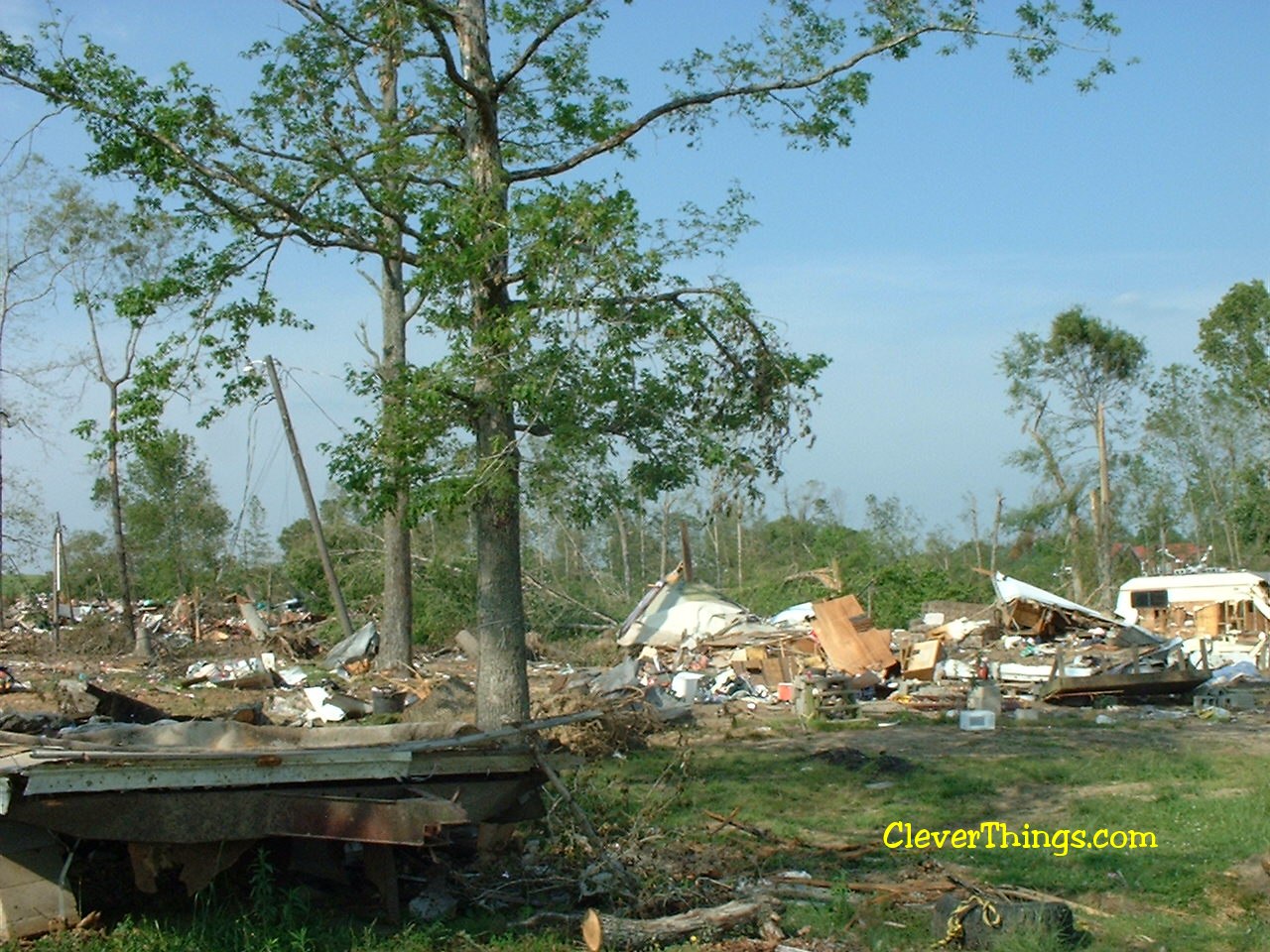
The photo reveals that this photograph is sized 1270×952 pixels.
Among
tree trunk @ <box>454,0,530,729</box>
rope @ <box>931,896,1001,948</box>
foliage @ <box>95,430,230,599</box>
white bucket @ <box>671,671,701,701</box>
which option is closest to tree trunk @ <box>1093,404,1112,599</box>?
white bucket @ <box>671,671,701,701</box>

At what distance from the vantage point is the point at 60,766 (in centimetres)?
571

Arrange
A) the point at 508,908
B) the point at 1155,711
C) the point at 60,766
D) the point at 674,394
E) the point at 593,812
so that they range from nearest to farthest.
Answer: the point at 60,766
the point at 508,908
the point at 593,812
the point at 674,394
the point at 1155,711

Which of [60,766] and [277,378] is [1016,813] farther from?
[277,378]

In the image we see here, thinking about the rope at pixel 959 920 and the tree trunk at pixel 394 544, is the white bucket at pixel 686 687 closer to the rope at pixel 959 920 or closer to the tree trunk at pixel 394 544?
the tree trunk at pixel 394 544

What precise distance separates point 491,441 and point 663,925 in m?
4.49

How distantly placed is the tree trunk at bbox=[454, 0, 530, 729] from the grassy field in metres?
1.15

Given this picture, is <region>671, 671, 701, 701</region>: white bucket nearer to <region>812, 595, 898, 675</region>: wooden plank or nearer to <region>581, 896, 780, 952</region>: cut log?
<region>812, 595, 898, 675</region>: wooden plank

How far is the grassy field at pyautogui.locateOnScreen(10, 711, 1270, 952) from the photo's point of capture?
6305 mm

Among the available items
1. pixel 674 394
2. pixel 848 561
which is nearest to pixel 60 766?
pixel 674 394

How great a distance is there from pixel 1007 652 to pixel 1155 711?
20.4ft

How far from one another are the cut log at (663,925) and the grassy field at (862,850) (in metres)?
0.11

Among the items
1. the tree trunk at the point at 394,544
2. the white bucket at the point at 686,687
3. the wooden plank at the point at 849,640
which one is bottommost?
the white bucket at the point at 686,687

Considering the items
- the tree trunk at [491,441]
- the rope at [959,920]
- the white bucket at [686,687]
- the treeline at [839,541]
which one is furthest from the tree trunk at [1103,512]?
the rope at [959,920]

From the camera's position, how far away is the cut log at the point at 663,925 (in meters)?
6.11
